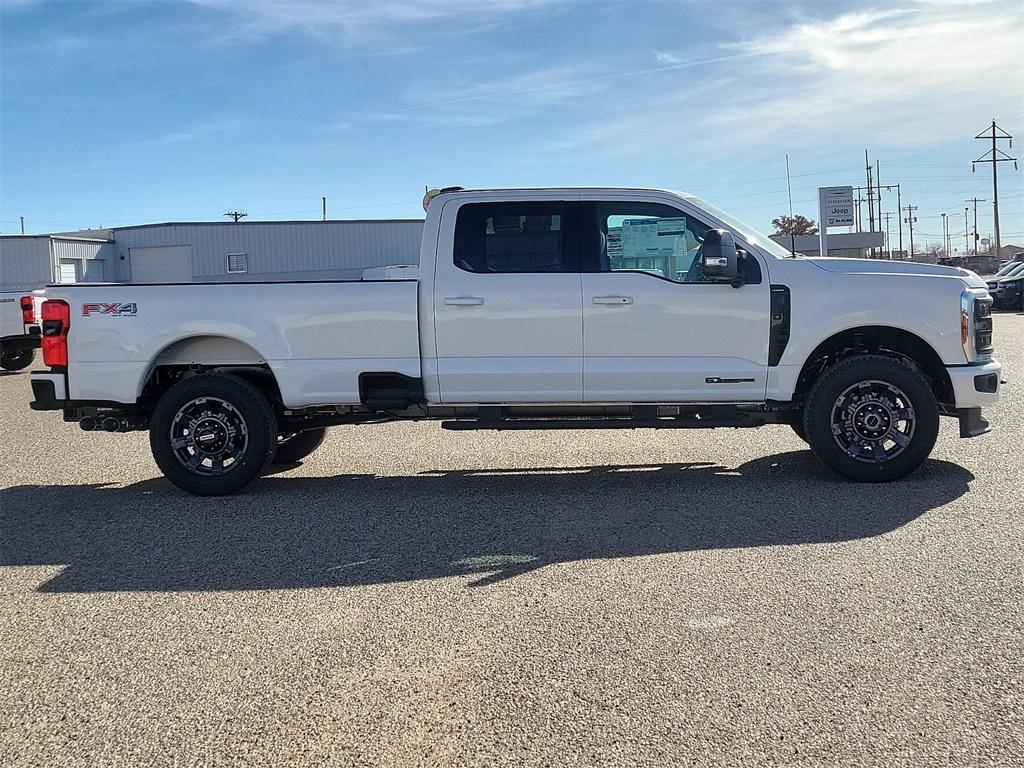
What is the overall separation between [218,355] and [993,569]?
5571 mm

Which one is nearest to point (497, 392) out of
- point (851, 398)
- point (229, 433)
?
point (229, 433)

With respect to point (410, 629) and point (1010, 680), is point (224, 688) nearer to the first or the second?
point (410, 629)

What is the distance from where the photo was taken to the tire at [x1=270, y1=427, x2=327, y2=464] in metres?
8.83

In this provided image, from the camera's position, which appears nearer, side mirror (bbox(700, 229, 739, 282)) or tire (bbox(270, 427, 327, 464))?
side mirror (bbox(700, 229, 739, 282))

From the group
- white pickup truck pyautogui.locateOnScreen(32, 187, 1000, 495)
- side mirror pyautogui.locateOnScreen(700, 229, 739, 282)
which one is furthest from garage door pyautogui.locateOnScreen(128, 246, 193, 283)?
side mirror pyautogui.locateOnScreen(700, 229, 739, 282)

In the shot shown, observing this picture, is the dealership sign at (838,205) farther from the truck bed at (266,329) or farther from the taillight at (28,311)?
the truck bed at (266,329)

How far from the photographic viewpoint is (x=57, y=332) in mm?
7488

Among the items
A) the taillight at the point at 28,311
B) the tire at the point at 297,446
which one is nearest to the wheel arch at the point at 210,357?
the tire at the point at 297,446

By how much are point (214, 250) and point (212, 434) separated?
36387 millimetres

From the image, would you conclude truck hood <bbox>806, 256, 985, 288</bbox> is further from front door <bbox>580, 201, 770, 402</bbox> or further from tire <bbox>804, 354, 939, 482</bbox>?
tire <bbox>804, 354, 939, 482</bbox>

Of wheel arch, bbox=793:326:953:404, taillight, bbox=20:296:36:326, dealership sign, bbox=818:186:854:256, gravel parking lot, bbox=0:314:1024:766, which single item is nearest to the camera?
gravel parking lot, bbox=0:314:1024:766

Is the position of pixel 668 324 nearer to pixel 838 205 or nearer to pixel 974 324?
pixel 974 324

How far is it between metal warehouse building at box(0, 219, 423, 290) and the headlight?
34733mm

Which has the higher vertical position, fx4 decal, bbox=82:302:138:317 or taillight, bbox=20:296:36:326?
taillight, bbox=20:296:36:326
